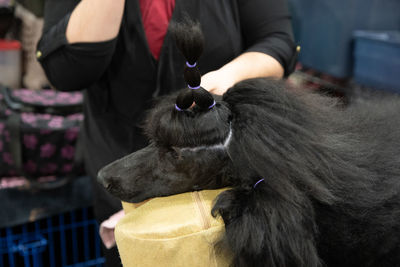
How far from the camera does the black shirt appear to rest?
2.31ft

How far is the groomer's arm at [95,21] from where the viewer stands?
0.64 meters

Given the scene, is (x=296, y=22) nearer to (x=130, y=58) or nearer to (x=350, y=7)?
(x=350, y=7)

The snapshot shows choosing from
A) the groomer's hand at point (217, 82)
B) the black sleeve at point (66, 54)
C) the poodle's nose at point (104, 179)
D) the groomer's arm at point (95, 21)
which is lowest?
the poodle's nose at point (104, 179)

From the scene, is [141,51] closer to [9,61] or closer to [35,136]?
[35,136]

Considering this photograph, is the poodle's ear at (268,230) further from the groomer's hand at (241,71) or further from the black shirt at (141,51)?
the black shirt at (141,51)

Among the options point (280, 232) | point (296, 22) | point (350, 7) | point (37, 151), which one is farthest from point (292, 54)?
point (296, 22)

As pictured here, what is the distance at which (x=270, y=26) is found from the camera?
76 cm

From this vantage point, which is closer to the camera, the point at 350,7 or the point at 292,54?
the point at 292,54

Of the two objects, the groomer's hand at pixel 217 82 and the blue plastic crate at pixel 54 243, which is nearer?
the groomer's hand at pixel 217 82

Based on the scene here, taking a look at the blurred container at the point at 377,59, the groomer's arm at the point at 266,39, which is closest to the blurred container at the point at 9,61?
the groomer's arm at the point at 266,39

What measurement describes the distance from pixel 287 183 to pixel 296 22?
1.65 meters

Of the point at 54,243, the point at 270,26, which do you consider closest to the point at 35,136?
the point at 54,243

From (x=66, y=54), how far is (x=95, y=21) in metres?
0.09

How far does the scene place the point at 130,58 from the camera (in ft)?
2.44
